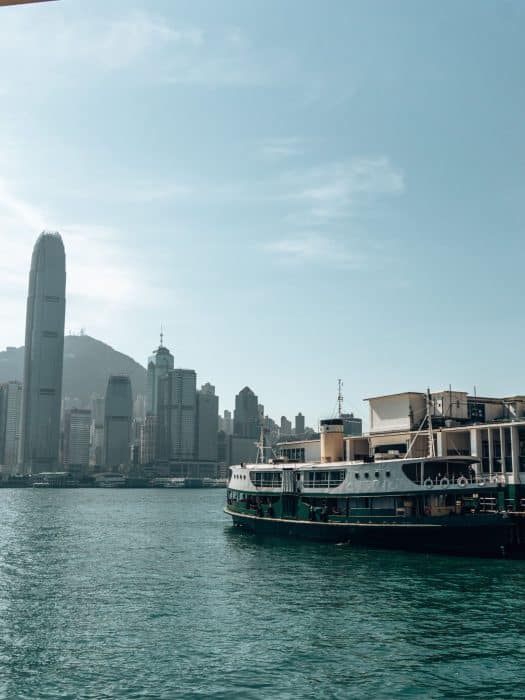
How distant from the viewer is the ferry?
49.8m

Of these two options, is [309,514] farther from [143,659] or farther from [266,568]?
[143,659]

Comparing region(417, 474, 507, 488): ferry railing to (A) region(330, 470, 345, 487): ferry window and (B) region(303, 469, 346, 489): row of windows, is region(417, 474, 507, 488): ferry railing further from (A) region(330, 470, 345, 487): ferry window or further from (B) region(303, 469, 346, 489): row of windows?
(B) region(303, 469, 346, 489): row of windows

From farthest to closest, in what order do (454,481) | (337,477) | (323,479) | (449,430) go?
(449,430), (323,479), (337,477), (454,481)

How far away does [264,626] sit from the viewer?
30328mm

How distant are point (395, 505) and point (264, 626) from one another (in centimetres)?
2588

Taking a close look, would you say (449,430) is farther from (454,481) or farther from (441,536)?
(441,536)

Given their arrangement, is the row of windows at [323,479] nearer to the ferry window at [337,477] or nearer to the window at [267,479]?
the ferry window at [337,477]

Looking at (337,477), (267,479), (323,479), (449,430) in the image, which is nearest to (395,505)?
(337,477)

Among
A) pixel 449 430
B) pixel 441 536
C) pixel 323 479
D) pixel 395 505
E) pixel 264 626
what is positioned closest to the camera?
pixel 264 626

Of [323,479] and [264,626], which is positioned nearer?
[264,626]

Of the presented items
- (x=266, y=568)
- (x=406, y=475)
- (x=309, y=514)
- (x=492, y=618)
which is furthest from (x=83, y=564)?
(x=492, y=618)

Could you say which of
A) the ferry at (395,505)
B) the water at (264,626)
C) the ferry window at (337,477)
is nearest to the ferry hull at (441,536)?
the ferry at (395,505)

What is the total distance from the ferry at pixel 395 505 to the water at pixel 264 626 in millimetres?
2177

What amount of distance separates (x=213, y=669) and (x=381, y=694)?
6227mm
